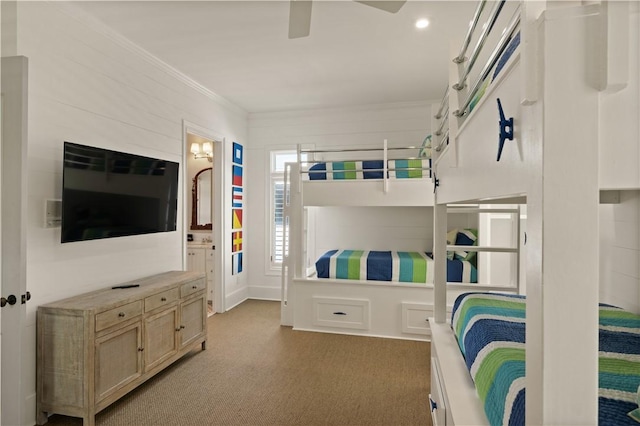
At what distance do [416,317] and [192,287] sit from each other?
86.2 inches

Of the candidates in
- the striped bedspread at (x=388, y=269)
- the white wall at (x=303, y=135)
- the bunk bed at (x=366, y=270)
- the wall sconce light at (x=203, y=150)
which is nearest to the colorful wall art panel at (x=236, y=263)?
the white wall at (x=303, y=135)

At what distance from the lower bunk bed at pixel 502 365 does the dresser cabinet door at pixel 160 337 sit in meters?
2.00

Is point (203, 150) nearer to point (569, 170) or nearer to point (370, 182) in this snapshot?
point (370, 182)

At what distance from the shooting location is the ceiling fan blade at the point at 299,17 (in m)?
1.79

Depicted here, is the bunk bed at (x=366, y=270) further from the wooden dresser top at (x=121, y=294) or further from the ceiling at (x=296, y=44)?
the wooden dresser top at (x=121, y=294)

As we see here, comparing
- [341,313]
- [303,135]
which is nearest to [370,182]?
[341,313]

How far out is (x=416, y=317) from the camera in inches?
136

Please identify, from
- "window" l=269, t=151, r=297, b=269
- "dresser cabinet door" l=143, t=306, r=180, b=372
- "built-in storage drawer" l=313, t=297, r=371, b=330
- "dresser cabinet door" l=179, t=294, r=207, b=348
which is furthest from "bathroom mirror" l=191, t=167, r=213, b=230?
"dresser cabinet door" l=143, t=306, r=180, b=372

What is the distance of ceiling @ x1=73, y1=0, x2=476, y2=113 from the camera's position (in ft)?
8.05

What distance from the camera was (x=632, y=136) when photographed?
17.1 inches

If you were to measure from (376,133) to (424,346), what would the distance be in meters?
2.78

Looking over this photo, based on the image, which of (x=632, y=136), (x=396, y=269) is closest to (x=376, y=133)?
(x=396, y=269)

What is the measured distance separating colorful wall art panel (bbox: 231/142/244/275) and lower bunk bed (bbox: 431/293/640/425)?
334cm

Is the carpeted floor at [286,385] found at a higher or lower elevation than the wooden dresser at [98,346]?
lower
